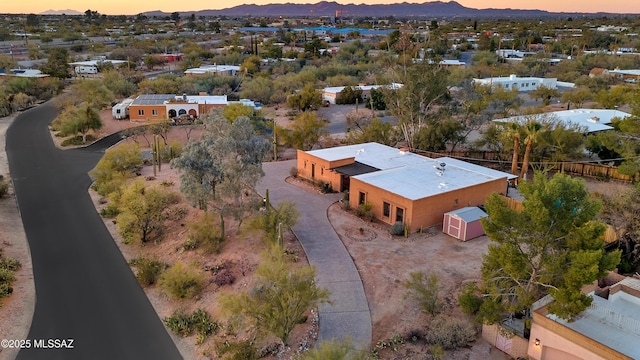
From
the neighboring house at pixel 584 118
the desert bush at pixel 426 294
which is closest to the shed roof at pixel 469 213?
the desert bush at pixel 426 294

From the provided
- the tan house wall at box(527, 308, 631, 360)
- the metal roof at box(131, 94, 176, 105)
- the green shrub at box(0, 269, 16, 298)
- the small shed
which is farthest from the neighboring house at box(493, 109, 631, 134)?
the metal roof at box(131, 94, 176, 105)

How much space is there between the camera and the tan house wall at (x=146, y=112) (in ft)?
162

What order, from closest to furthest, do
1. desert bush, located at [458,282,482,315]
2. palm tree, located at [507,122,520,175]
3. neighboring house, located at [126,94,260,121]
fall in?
desert bush, located at [458,282,482,315]
palm tree, located at [507,122,520,175]
neighboring house, located at [126,94,260,121]

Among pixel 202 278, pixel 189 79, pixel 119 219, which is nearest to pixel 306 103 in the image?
pixel 189 79

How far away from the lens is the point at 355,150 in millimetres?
32312

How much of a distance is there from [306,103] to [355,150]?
2275 centimetres

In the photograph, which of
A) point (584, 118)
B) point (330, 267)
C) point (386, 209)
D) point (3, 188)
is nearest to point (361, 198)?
point (386, 209)

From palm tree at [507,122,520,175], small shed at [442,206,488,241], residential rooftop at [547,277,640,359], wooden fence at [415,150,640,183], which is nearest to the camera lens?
residential rooftop at [547,277,640,359]

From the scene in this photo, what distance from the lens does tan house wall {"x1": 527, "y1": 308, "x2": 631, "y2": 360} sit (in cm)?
1247

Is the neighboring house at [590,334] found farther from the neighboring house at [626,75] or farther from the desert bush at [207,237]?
the neighboring house at [626,75]

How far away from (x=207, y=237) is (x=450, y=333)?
36.8ft

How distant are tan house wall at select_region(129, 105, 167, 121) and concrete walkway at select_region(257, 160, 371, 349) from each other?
23.5 meters

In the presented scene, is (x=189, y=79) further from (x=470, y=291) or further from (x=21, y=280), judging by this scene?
(x=470, y=291)

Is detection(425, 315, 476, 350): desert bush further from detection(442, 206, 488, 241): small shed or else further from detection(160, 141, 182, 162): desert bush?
detection(160, 141, 182, 162): desert bush
